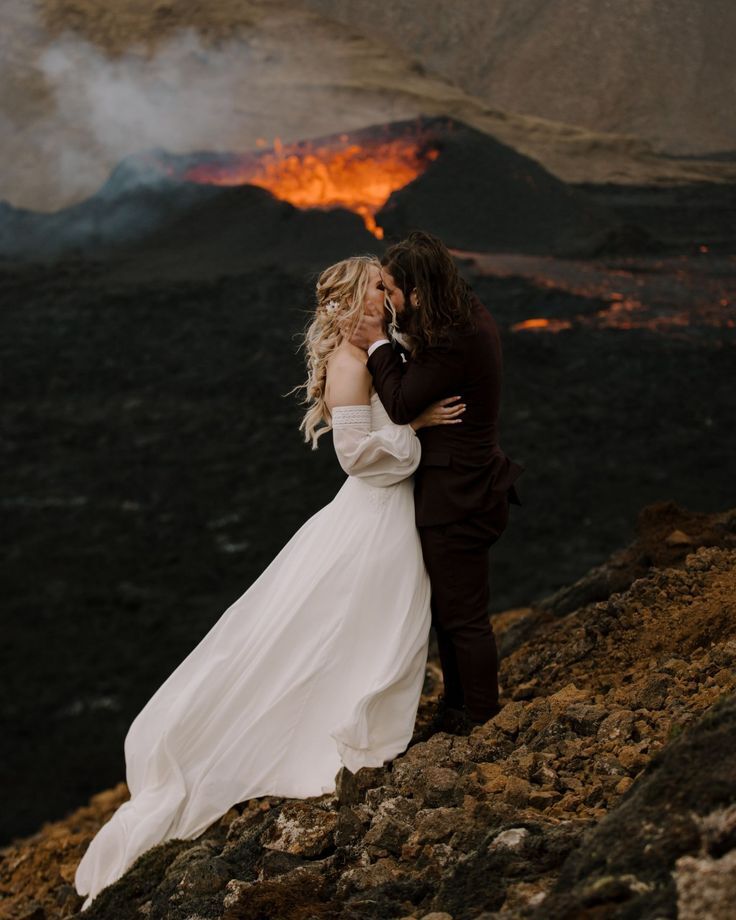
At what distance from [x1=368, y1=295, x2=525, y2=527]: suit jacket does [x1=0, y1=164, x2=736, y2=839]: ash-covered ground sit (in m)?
4.30

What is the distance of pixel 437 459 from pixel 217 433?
299 inches

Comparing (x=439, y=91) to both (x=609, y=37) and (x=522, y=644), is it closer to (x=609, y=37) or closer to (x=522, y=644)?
(x=609, y=37)

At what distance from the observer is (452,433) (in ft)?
11.4

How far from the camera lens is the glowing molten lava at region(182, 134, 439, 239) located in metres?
15.2

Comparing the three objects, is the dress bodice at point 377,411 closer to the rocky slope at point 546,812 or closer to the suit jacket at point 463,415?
the suit jacket at point 463,415

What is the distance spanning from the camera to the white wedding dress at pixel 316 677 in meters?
3.49

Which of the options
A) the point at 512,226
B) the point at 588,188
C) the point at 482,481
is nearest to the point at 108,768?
the point at 482,481

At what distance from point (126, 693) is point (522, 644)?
3.59 meters

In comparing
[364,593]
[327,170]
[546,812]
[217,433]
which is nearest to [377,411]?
[364,593]

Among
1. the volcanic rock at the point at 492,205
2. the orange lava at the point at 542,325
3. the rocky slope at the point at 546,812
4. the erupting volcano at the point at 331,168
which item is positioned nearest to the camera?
the rocky slope at the point at 546,812

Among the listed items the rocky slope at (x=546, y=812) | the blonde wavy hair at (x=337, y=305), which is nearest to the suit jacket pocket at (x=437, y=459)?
the blonde wavy hair at (x=337, y=305)

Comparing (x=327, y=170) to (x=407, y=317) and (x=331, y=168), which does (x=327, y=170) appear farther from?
(x=407, y=317)

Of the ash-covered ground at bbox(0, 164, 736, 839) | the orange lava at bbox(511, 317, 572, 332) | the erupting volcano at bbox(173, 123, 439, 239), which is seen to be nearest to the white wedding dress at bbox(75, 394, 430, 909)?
the ash-covered ground at bbox(0, 164, 736, 839)

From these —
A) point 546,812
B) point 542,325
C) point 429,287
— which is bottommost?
point 542,325
